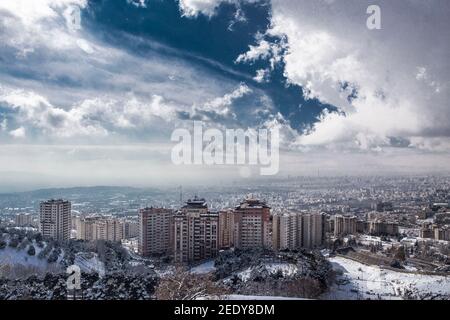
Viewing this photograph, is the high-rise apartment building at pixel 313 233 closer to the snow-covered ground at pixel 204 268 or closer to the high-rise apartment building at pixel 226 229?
the high-rise apartment building at pixel 226 229

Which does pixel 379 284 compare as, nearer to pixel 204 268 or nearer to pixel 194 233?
pixel 204 268

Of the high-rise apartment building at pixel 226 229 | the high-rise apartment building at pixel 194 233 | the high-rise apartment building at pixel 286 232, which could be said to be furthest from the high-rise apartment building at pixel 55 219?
the high-rise apartment building at pixel 286 232

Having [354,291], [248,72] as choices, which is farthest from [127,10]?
[354,291]

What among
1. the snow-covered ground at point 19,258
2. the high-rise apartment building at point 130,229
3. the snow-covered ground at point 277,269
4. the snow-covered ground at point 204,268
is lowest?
the snow-covered ground at point 277,269

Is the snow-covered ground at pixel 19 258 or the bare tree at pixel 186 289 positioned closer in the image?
the bare tree at pixel 186 289

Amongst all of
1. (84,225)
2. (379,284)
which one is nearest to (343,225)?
(379,284)
